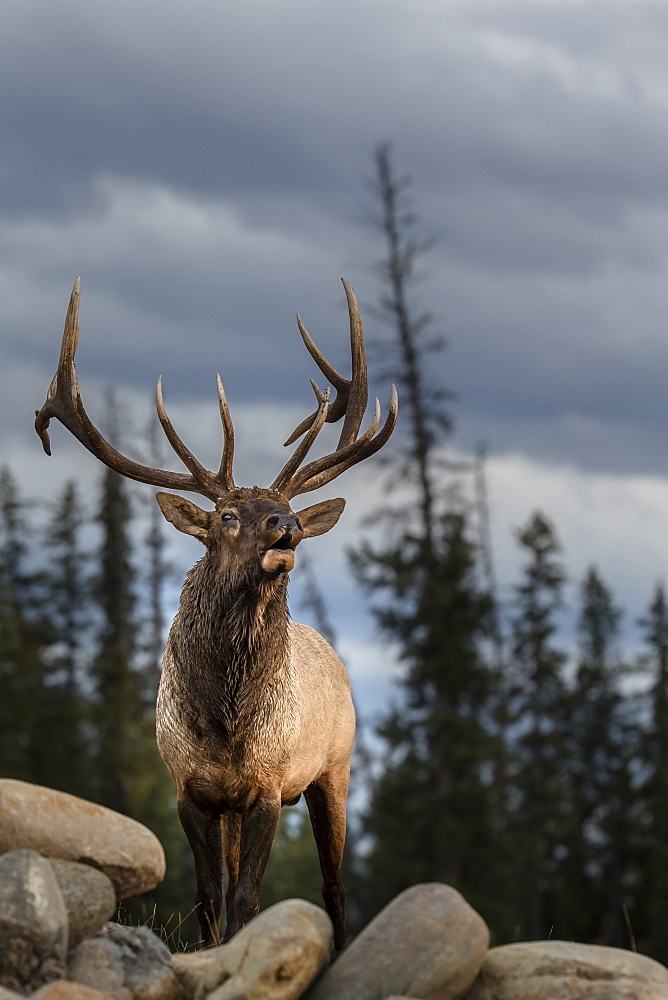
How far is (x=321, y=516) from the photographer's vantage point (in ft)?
29.0

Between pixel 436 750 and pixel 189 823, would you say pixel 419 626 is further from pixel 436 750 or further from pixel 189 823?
pixel 189 823

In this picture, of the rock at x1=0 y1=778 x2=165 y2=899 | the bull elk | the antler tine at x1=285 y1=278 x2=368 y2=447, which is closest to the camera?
the rock at x1=0 y1=778 x2=165 y2=899

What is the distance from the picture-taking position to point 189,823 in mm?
7961

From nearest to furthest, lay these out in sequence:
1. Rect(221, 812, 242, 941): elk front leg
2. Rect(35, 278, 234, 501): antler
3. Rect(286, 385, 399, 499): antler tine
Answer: Rect(221, 812, 242, 941): elk front leg < Rect(35, 278, 234, 501): antler < Rect(286, 385, 399, 499): antler tine

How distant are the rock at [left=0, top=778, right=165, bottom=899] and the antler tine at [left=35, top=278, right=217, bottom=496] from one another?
102 inches

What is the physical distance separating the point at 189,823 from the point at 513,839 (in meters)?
25.0

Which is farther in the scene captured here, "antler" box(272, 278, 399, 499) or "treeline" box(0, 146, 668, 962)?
"treeline" box(0, 146, 668, 962)

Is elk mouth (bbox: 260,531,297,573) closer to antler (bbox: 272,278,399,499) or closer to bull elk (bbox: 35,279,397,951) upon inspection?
bull elk (bbox: 35,279,397,951)

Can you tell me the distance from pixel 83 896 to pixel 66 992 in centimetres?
84

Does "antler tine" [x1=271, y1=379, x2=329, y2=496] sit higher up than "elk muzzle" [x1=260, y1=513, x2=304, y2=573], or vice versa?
"antler tine" [x1=271, y1=379, x2=329, y2=496]

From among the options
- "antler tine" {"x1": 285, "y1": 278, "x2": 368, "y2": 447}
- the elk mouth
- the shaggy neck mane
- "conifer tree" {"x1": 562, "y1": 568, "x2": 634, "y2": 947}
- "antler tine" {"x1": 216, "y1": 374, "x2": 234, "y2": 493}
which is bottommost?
"conifer tree" {"x1": 562, "y1": 568, "x2": 634, "y2": 947}

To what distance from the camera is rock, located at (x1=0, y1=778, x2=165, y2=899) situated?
6410mm

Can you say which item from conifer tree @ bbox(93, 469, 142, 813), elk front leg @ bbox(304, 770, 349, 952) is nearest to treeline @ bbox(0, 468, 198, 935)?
conifer tree @ bbox(93, 469, 142, 813)

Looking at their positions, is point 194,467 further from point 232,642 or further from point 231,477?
point 232,642
